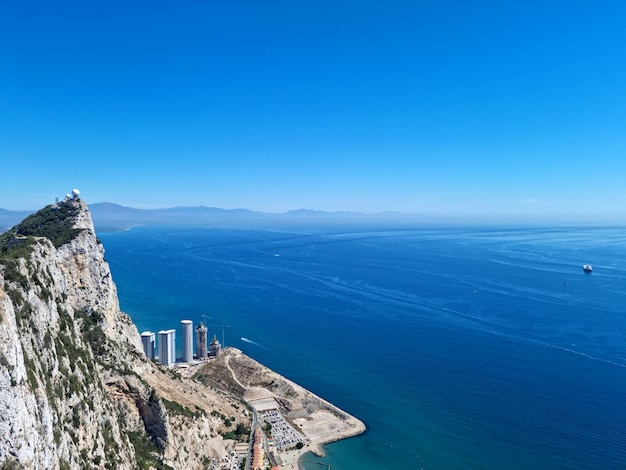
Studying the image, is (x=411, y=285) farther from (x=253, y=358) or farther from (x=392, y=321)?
(x=253, y=358)

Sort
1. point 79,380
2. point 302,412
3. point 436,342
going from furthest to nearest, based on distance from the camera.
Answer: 1. point 436,342
2. point 302,412
3. point 79,380

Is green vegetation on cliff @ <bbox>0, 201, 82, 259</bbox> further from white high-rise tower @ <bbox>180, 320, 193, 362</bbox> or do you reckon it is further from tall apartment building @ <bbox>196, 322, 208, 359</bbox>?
tall apartment building @ <bbox>196, 322, 208, 359</bbox>

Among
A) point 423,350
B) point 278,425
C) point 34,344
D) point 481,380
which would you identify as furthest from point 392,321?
point 34,344

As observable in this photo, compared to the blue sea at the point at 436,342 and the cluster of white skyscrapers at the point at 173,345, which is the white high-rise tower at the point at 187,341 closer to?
the cluster of white skyscrapers at the point at 173,345

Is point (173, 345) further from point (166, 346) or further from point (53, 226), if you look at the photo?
point (53, 226)

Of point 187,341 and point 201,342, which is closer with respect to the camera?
point 187,341

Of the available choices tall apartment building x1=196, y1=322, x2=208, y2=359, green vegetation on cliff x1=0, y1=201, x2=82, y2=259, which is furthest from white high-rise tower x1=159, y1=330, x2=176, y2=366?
green vegetation on cliff x1=0, y1=201, x2=82, y2=259

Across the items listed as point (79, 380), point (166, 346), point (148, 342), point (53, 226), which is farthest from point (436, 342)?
point (79, 380)
